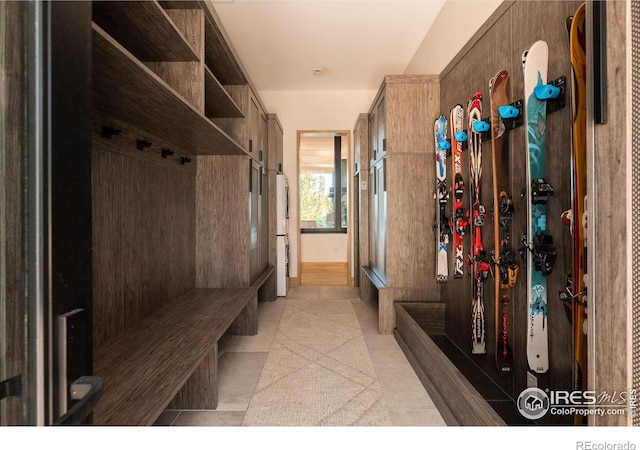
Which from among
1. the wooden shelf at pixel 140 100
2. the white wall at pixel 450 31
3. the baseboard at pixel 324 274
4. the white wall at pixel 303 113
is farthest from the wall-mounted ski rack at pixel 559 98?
the baseboard at pixel 324 274

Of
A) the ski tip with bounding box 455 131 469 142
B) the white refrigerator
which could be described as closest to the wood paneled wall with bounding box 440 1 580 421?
the ski tip with bounding box 455 131 469 142

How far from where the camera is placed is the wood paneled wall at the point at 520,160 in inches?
55.1

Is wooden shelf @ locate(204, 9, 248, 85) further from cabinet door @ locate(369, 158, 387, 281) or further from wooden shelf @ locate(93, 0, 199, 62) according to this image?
cabinet door @ locate(369, 158, 387, 281)

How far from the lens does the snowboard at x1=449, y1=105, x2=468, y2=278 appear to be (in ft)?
7.66

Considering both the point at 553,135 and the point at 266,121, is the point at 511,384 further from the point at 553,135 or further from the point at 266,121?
the point at 266,121

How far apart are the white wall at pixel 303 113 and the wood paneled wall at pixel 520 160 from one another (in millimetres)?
2890

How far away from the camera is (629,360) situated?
0.74 metres

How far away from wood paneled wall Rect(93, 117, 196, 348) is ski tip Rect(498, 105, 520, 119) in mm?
2017

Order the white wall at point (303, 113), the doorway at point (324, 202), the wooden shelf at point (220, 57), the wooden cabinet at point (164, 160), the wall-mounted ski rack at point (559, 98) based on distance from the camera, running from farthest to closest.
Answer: the doorway at point (324, 202)
the white wall at point (303, 113)
the wooden shelf at point (220, 57)
the wooden cabinet at point (164, 160)
the wall-mounted ski rack at point (559, 98)

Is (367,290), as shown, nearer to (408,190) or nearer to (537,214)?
(408,190)

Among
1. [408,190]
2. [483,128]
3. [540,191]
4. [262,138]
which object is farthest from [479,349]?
[262,138]

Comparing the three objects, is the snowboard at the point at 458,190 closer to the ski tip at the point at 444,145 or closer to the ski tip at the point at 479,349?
the ski tip at the point at 444,145

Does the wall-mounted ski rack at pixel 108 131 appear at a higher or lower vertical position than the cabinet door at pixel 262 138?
lower

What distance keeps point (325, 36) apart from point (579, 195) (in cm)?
330
